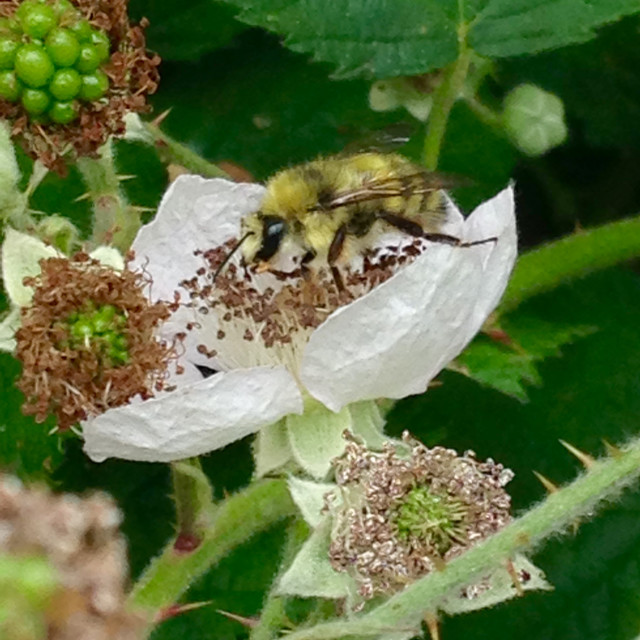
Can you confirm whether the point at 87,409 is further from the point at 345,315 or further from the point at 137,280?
the point at 345,315

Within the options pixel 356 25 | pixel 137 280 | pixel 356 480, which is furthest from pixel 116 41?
pixel 356 480

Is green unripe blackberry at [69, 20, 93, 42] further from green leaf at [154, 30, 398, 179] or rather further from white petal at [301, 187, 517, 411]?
green leaf at [154, 30, 398, 179]

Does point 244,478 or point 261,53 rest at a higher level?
point 261,53

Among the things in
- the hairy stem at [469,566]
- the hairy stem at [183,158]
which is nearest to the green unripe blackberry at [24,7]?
the hairy stem at [183,158]

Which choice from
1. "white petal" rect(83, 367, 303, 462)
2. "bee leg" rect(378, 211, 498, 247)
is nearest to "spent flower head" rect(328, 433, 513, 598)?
"white petal" rect(83, 367, 303, 462)

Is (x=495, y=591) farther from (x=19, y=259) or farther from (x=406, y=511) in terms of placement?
(x=19, y=259)

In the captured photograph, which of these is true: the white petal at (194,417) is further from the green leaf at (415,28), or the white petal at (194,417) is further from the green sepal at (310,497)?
the green leaf at (415,28)

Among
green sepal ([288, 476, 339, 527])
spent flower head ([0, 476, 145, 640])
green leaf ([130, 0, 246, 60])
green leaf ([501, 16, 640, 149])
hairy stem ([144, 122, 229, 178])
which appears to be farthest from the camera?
green leaf ([501, 16, 640, 149])
